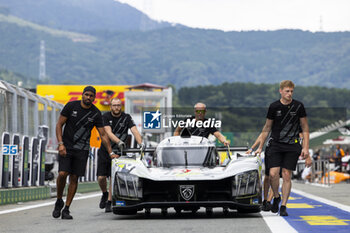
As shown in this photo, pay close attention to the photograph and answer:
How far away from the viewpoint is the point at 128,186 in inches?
409

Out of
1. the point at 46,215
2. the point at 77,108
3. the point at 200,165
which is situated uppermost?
the point at 77,108

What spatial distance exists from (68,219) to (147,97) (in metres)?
54.9

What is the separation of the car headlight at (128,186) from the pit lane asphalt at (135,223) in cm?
34

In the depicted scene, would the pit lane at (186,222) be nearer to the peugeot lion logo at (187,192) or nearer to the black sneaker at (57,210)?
the black sneaker at (57,210)

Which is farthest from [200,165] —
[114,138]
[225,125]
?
[225,125]

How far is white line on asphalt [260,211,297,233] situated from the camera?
823 centimetres

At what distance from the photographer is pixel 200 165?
11195 mm

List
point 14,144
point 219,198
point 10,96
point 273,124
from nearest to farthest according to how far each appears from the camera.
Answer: point 219,198, point 273,124, point 14,144, point 10,96

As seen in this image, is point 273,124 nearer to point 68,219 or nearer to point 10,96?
point 68,219

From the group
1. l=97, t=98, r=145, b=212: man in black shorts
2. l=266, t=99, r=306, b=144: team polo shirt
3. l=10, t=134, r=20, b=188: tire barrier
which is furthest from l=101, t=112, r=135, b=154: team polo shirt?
l=10, t=134, r=20, b=188: tire barrier

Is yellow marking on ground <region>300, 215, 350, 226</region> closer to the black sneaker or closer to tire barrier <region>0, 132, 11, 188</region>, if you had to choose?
the black sneaker

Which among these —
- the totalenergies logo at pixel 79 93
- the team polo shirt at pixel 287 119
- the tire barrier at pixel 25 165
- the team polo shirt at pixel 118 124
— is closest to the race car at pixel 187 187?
the team polo shirt at pixel 287 119

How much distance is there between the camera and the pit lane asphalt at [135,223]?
8641 mm

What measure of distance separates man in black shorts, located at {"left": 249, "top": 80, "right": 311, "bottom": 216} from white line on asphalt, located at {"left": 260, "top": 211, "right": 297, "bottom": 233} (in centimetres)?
65
